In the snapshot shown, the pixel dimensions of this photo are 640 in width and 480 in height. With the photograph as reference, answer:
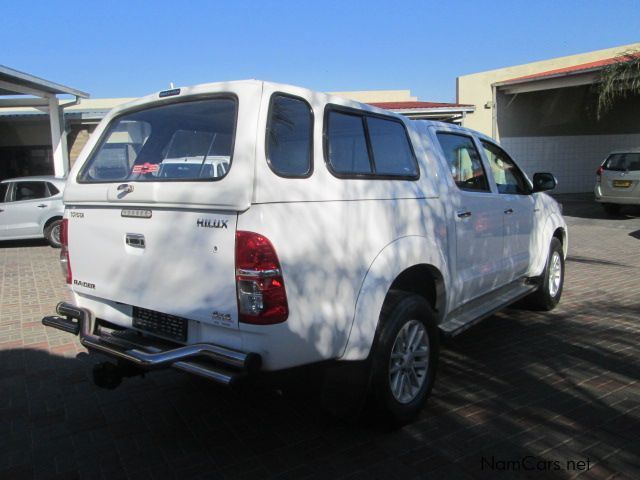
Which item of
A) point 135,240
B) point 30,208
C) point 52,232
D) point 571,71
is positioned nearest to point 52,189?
point 30,208

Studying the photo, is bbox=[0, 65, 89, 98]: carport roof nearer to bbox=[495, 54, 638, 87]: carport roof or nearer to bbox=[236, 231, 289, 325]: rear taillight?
bbox=[236, 231, 289, 325]: rear taillight

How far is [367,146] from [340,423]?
179 centimetres

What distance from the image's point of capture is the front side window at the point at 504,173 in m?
4.91

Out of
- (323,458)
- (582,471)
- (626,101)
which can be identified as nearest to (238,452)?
(323,458)

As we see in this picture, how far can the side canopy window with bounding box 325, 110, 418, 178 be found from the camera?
305 cm

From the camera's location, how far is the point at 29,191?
1118cm

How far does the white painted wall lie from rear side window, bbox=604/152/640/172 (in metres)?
5.13

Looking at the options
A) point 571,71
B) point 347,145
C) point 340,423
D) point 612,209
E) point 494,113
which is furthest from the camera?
point 494,113

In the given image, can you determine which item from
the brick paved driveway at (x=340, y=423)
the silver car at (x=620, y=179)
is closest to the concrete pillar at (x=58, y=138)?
the brick paved driveway at (x=340, y=423)

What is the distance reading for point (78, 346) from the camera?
16.3 feet

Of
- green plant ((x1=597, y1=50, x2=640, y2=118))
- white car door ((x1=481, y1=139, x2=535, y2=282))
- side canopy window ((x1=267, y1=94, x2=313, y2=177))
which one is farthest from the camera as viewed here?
green plant ((x1=597, y1=50, x2=640, y2=118))

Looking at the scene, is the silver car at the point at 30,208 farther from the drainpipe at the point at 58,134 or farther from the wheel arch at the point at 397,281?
the wheel arch at the point at 397,281

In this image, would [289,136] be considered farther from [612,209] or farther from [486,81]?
[486,81]

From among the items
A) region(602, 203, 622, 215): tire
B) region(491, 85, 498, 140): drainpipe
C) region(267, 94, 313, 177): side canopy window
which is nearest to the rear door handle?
region(267, 94, 313, 177): side canopy window
